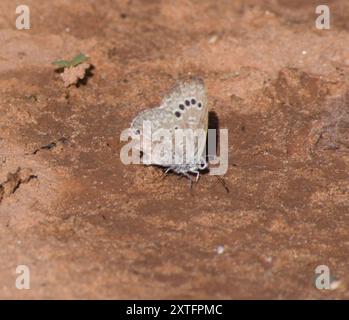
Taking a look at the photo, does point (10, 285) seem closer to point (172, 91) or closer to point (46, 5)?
point (172, 91)

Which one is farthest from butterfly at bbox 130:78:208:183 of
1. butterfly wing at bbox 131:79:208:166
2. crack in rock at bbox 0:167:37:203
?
crack in rock at bbox 0:167:37:203

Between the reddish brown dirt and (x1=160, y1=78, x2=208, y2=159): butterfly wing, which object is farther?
(x1=160, y1=78, x2=208, y2=159): butterfly wing

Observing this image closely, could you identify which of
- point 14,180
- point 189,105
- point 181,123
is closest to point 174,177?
point 181,123

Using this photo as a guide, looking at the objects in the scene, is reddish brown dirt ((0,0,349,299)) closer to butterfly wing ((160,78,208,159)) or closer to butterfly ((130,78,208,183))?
butterfly ((130,78,208,183))

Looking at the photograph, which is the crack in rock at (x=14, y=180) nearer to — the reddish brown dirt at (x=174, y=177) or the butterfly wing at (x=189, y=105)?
the reddish brown dirt at (x=174, y=177)

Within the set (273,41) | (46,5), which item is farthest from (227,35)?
(46,5)

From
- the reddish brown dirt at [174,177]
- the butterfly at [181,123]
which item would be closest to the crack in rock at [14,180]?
the reddish brown dirt at [174,177]
